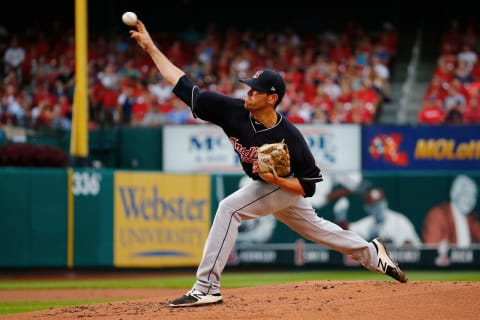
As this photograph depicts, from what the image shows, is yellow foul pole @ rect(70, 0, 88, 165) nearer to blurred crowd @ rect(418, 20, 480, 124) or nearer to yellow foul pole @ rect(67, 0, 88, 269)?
yellow foul pole @ rect(67, 0, 88, 269)

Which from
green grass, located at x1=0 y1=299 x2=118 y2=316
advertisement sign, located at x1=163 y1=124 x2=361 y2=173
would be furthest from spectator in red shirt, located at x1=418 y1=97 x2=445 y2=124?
green grass, located at x1=0 y1=299 x2=118 y2=316

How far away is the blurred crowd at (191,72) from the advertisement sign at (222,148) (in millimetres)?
432

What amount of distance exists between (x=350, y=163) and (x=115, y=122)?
473 cm

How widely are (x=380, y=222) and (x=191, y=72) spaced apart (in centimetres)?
656

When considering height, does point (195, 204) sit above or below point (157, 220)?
above

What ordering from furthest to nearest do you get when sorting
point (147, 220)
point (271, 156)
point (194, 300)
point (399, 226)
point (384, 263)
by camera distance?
1. point (399, 226)
2. point (147, 220)
3. point (384, 263)
4. point (194, 300)
5. point (271, 156)

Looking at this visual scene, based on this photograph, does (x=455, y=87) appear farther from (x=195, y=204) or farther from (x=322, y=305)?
(x=322, y=305)

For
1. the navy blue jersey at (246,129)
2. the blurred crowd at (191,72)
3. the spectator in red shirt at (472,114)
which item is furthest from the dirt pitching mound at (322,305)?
the blurred crowd at (191,72)

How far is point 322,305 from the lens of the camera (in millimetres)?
7004

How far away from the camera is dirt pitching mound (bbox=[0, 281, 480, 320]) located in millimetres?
6648

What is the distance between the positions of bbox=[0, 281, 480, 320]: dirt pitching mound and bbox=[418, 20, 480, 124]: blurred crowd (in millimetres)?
9693

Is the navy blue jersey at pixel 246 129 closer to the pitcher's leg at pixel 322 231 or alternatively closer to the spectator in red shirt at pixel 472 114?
the pitcher's leg at pixel 322 231

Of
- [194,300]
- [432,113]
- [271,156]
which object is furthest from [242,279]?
[271,156]

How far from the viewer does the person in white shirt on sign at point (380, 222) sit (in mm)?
15508
